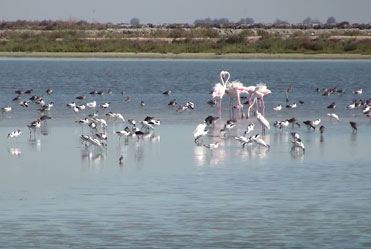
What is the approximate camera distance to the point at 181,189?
14406 mm

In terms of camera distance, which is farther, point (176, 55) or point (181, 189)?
point (176, 55)

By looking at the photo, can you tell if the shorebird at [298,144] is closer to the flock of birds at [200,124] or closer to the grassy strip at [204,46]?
the flock of birds at [200,124]

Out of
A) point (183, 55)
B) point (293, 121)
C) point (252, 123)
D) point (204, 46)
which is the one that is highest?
point (293, 121)

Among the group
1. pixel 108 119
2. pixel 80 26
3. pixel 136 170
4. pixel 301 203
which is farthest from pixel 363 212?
pixel 80 26

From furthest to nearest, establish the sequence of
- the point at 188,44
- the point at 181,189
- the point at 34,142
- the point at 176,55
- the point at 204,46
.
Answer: the point at 188,44 → the point at 204,46 → the point at 176,55 → the point at 34,142 → the point at 181,189

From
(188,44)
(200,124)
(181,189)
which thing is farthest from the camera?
(188,44)

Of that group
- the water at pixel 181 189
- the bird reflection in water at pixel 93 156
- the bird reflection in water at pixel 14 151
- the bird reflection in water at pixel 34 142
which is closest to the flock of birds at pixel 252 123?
the water at pixel 181 189

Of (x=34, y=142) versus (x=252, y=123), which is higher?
(x=34, y=142)

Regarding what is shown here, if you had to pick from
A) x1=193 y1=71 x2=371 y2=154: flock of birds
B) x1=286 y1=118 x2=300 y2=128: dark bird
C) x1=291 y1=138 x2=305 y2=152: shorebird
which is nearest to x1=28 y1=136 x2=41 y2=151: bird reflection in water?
x1=193 y1=71 x2=371 y2=154: flock of birds

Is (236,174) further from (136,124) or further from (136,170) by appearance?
(136,124)

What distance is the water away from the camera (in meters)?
11.7

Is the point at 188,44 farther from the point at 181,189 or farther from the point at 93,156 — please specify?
the point at 181,189

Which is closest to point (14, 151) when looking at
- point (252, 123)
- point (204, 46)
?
point (252, 123)

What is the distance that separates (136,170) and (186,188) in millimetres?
1901
